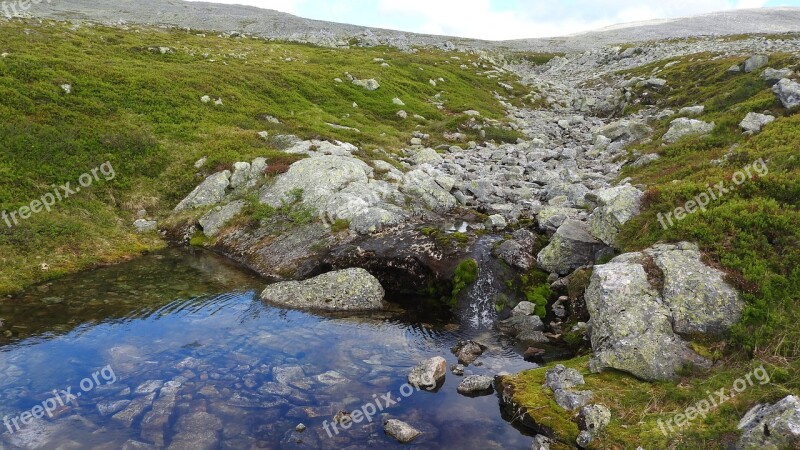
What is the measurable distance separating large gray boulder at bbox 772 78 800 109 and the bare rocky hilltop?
295 feet

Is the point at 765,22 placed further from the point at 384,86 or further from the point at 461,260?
the point at 461,260

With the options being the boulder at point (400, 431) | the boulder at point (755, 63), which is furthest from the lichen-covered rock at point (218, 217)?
the boulder at point (755, 63)

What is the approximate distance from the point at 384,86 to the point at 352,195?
37918mm

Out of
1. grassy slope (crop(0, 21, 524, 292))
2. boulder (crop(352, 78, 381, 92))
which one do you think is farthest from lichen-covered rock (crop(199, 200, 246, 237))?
boulder (crop(352, 78, 381, 92))

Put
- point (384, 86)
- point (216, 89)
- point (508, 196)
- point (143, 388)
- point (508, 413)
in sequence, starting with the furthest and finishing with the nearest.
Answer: point (384, 86) → point (216, 89) → point (508, 196) → point (143, 388) → point (508, 413)

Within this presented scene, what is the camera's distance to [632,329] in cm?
1421

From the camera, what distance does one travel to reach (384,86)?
203 feet

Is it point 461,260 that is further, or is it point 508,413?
point 461,260

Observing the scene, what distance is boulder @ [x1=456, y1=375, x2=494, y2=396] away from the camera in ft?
49.4

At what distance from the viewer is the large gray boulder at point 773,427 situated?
9.45 meters

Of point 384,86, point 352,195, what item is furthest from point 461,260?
point 384,86

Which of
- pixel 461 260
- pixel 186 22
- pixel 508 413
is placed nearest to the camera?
pixel 508 413

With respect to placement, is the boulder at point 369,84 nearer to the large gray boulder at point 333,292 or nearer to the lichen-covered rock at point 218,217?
the lichen-covered rock at point 218,217

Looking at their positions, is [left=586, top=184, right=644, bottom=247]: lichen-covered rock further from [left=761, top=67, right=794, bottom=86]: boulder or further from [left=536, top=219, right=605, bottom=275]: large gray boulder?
[left=761, top=67, right=794, bottom=86]: boulder
